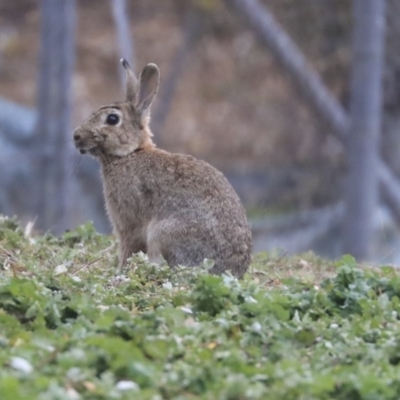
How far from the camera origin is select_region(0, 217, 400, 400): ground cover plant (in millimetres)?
4691

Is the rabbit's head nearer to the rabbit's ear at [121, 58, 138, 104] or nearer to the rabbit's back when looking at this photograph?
the rabbit's ear at [121, 58, 138, 104]

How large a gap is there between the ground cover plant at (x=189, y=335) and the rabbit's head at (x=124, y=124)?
1.25 metres

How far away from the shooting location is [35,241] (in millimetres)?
8320

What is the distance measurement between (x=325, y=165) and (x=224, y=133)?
4.30 meters

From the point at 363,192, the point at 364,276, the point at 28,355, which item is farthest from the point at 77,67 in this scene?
the point at 28,355

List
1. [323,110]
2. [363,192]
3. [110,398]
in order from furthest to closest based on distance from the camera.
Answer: [323,110] < [363,192] < [110,398]

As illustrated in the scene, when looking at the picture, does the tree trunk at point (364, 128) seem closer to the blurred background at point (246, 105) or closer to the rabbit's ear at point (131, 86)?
the blurred background at point (246, 105)

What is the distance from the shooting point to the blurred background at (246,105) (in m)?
13.9

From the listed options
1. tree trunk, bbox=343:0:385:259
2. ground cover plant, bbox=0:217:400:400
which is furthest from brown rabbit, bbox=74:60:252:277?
tree trunk, bbox=343:0:385:259

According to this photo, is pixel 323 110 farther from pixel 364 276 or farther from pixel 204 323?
pixel 204 323

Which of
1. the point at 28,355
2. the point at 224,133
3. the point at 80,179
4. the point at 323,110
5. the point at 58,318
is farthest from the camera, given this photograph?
the point at 224,133

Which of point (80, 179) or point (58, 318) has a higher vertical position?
point (80, 179)

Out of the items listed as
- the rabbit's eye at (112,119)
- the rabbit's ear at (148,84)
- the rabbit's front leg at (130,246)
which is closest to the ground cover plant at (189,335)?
the rabbit's front leg at (130,246)

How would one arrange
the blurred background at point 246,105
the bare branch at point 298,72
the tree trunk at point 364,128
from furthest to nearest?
the bare branch at point 298,72, the blurred background at point 246,105, the tree trunk at point 364,128
